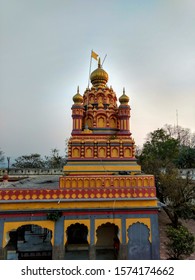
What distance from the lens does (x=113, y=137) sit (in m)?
11.0

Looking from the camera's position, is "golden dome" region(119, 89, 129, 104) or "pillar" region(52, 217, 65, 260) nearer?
"pillar" region(52, 217, 65, 260)

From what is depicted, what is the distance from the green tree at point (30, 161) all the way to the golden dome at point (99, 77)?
28.8m

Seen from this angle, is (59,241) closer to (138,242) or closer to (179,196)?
(138,242)

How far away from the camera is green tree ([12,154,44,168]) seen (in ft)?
122

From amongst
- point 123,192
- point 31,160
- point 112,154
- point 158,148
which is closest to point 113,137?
point 112,154

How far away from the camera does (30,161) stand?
37.8 meters

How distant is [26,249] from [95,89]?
10.0 metres

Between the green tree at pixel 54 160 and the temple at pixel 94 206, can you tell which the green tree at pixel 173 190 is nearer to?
the temple at pixel 94 206

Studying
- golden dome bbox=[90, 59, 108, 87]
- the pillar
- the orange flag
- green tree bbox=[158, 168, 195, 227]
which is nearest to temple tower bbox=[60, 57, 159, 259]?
golden dome bbox=[90, 59, 108, 87]

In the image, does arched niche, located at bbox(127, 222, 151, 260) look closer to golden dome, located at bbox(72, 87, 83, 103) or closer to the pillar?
the pillar

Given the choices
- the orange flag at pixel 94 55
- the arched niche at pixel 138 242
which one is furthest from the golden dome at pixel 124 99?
the arched niche at pixel 138 242

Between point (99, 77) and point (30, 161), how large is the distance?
29743mm

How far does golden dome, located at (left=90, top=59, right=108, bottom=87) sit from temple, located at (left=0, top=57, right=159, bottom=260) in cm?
448
